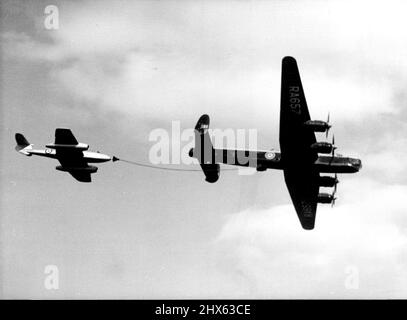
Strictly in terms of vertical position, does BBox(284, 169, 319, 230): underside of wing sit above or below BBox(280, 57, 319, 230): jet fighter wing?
below

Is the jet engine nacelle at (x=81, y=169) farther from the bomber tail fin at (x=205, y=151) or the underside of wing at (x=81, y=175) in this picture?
the bomber tail fin at (x=205, y=151)

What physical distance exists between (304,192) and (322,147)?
5717 millimetres

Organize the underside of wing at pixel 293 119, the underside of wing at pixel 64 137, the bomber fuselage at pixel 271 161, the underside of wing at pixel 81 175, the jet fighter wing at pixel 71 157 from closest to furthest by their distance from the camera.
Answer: the underside of wing at pixel 293 119 → the bomber fuselage at pixel 271 161 → the underside of wing at pixel 64 137 → the jet fighter wing at pixel 71 157 → the underside of wing at pixel 81 175

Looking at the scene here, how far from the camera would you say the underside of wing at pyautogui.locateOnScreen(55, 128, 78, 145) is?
42881 mm

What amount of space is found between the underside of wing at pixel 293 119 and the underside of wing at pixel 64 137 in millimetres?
16337

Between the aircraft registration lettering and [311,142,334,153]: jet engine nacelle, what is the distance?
2574 millimetres

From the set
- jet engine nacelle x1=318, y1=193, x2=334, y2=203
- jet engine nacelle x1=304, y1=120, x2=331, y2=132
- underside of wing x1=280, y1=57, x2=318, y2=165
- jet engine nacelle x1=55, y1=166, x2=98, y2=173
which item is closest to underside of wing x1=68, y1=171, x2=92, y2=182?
jet engine nacelle x1=55, y1=166, x2=98, y2=173

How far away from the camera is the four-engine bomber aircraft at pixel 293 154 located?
38.0 meters

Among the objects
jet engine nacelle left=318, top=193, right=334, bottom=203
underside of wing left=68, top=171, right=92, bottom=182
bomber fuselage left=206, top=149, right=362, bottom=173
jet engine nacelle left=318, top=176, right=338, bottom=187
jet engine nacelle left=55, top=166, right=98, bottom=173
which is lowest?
jet engine nacelle left=318, top=193, right=334, bottom=203

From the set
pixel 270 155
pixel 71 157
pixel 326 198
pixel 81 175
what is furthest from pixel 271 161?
pixel 81 175

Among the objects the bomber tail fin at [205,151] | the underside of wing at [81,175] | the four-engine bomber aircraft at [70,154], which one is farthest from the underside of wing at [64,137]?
the bomber tail fin at [205,151]

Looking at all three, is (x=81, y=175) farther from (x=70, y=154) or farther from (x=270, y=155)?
(x=270, y=155)

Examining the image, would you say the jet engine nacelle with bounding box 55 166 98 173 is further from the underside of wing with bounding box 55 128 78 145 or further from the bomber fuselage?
the bomber fuselage
